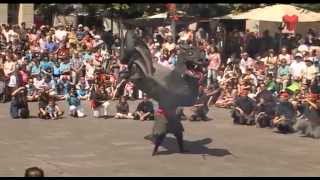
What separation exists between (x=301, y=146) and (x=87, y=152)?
356 cm

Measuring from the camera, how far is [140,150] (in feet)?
33.6

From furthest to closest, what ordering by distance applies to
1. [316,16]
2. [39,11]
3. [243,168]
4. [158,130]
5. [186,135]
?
[39,11] < [316,16] < [186,135] < [158,130] < [243,168]

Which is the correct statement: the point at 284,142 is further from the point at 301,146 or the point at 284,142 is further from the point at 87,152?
the point at 87,152

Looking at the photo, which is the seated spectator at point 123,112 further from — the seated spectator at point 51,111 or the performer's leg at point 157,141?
the performer's leg at point 157,141

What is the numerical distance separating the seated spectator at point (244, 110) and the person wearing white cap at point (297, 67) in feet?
7.06

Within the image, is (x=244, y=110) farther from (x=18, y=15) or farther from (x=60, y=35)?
(x=18, y=15)

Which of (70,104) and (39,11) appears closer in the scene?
(70,104)

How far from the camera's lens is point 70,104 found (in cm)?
1403

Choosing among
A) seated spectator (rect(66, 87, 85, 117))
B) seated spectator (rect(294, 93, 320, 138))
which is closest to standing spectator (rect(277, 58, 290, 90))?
seated spectator (rect(294, 93, 320, 138))

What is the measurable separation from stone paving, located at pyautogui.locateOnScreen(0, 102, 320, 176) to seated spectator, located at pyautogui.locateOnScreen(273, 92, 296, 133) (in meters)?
0.21

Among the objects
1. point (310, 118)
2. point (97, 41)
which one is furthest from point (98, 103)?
point (97, 41)

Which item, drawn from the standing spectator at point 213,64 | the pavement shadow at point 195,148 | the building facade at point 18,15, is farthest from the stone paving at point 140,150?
the building facade at point 18,15

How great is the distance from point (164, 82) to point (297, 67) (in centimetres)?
620

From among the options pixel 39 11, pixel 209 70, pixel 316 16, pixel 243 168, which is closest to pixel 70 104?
pixel 209 70
